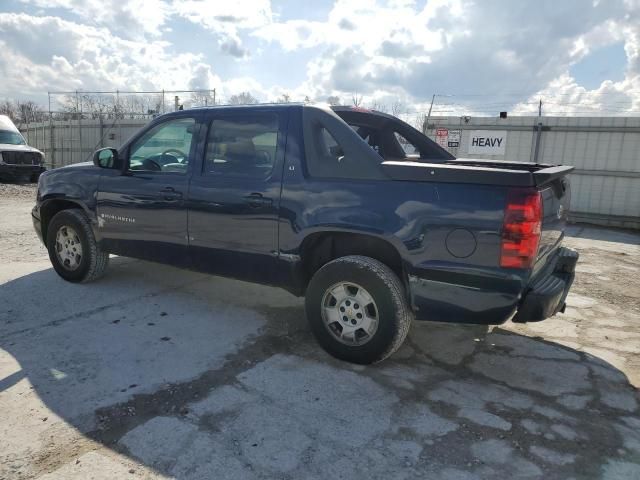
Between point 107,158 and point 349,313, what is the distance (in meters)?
2.91

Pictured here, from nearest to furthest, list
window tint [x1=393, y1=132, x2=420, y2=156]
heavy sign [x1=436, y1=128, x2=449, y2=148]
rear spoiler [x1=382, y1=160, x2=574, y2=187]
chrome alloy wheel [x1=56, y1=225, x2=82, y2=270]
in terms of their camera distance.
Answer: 1. rear spoiler [x1=382, y1=160, x2=574, y2=187]
2. window tint [x1=393, y1=132, x2=420, y2=156]
3. chrome alloy wheel [x1=56, y1=225, x2=82, y2=270]
4. heavy sign [x1=436, y1=128, x2=449, y2=148]

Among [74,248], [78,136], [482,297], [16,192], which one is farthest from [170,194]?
[78,136]

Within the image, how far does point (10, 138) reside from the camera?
1755cm

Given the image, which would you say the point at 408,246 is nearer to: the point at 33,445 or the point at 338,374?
the point at 338,374

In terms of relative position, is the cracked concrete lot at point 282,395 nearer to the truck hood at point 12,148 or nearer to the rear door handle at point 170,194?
the rear door handle at point 170,194

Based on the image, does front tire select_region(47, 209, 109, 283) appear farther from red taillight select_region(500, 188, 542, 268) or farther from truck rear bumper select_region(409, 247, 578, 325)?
red taillight select_region(500, 188, 542, 268)

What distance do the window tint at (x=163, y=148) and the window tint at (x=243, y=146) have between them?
0.38 metres

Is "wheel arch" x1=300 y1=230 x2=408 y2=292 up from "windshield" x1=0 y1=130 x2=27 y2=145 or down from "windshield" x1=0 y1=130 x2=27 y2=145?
down

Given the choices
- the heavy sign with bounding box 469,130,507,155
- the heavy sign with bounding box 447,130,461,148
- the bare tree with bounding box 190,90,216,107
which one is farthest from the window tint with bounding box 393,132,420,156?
the bare tree with bounding box 190,90,216,107

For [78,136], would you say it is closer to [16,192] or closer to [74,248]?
[16,192]

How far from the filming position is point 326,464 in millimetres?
2570

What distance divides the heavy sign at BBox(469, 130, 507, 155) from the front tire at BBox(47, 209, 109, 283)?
34.0 ft

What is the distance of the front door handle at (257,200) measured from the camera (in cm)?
392

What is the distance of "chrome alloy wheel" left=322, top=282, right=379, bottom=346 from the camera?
3.57 m
